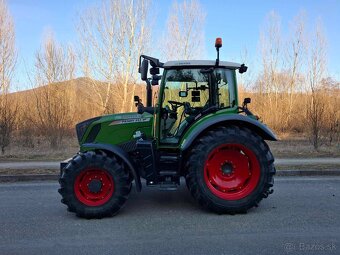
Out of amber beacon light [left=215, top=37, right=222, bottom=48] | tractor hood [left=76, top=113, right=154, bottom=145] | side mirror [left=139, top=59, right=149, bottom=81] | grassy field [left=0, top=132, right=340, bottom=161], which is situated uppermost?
amber beacon light [left=215, top=37, right=222, bottom=48]

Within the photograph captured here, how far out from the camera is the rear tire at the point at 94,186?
17.7ft

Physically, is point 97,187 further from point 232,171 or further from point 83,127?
point 232,171

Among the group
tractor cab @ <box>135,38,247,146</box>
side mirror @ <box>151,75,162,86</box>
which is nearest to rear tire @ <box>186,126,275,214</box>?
tractor cab @ <box>135,38,247,146</box>

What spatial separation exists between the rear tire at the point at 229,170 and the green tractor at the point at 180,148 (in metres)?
0.02

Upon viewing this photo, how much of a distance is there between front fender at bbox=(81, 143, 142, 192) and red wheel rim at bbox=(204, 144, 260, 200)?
43.5 inches

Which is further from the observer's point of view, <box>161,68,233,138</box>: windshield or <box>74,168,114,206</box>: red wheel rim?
<box>161,68,233,138</box>: windshield

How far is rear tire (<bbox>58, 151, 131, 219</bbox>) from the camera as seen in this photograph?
5.39 metres

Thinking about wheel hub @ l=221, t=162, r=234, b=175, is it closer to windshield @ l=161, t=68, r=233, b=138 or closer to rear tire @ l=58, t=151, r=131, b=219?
windshield @ l=161, t=68, r=233, b=138

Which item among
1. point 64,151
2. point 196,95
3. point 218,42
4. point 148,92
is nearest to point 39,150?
point 64,151

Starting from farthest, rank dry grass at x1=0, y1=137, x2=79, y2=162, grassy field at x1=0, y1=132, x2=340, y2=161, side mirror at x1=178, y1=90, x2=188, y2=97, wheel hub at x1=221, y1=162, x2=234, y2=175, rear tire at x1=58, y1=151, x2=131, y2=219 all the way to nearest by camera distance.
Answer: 1. dry grass at x1=0, y1=137, x2=79, y2=162
2. grassy field at x1=0, y1=132, x2=340, y2=161
3. side mirror at x1=178, y1=90, x2=188, y2=97
4. wheel hub at x1=221, y1=162, x2=234, y2=175
5. rear tire at x1=58, y1=151, x2=131, y2=219

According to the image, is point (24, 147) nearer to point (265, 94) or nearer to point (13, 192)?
point (13, 192)

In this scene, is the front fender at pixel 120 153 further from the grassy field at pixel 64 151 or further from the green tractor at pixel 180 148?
the grassy field at pixel 64 151

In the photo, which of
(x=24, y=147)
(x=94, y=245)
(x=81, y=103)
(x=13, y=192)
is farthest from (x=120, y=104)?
(x=94, y=245)

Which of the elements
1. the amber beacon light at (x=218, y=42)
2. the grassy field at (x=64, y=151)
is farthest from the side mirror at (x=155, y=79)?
the grassy field at (x=64, y=151)
